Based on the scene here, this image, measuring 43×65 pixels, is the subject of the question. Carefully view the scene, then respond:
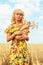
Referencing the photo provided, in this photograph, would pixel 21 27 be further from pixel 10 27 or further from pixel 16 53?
pixel 16 53

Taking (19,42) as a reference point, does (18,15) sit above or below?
above

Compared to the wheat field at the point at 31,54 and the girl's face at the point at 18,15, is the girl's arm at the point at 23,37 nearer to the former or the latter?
the girl's face at the point at 18,15

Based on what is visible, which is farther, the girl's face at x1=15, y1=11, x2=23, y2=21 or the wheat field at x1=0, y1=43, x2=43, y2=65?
the wheat field at x1=0, y1=43, x2=43, y2=65

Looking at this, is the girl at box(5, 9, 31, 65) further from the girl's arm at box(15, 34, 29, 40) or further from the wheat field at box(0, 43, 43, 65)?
the wheat field at box(0, 43, 43, 65)

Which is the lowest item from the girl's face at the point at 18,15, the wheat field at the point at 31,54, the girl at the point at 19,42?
the wheat field at the point at 31,54

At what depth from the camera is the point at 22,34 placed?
2.86m

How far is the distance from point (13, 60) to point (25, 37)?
332 millimetres

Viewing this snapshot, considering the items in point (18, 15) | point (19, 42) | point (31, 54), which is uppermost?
point (18, 15)

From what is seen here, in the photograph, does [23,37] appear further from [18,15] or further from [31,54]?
[31,54]

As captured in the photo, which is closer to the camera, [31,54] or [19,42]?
[19,42]

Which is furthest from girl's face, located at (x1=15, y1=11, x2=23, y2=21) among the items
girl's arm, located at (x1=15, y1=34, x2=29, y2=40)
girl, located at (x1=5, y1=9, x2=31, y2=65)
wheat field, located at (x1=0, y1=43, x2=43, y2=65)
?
wheat field, located at (x1=0, y1=43, x2=43, y2=65)

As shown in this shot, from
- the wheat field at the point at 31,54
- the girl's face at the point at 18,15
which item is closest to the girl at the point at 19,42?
the girl's face at the point at 18,15

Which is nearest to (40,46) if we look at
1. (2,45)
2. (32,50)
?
(32,50)

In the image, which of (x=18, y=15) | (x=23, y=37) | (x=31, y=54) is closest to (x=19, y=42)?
(x=23, y=37)
